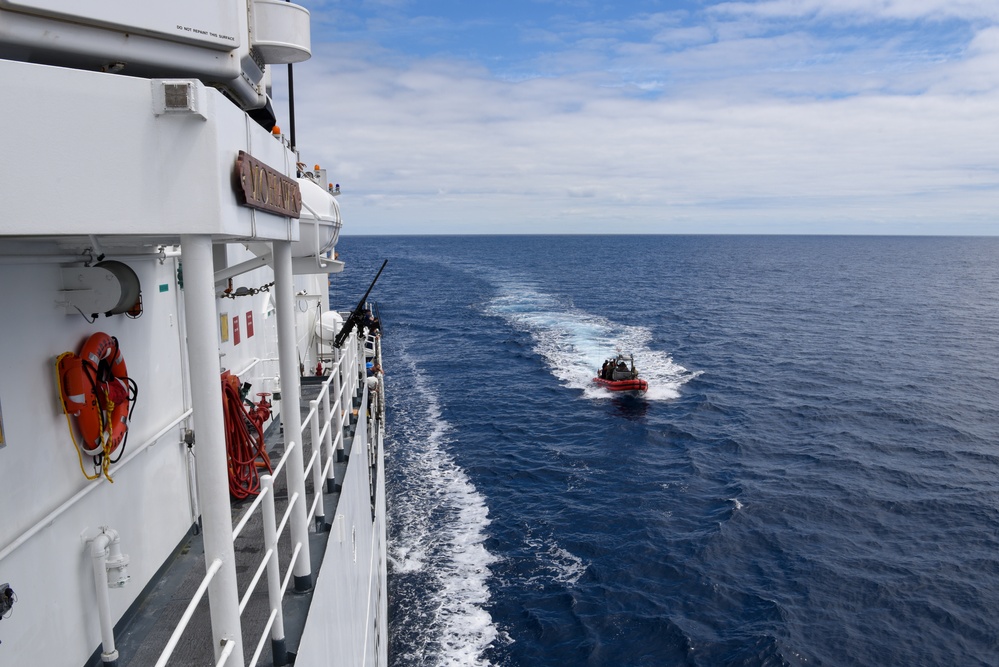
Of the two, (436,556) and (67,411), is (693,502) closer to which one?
(436,556)

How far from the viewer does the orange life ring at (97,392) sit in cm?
501

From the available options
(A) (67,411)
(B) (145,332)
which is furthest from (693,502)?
(A) (67,411)

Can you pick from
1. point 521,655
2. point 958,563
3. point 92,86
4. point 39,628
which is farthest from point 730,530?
point 92,86

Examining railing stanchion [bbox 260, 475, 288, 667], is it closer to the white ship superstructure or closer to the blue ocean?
the white ship superstructure

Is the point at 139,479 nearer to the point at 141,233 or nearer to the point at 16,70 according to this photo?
the point at 141,233

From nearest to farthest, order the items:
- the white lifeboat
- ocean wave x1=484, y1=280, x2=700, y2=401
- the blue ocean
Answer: the white lifeboat, the blue ocean, ocean wave x1=484, y1=280, x2=700, y2=401

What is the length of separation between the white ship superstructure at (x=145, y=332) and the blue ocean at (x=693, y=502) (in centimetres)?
1002

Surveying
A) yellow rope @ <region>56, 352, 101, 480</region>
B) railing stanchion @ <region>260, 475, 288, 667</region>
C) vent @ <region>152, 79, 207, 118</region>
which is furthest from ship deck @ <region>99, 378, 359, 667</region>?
vent @ <region>152, 79, 207, 118</region>

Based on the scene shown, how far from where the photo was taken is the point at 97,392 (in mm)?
5320

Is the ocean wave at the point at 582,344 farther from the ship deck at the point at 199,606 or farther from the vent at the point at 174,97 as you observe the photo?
the vent at the point at 174,97

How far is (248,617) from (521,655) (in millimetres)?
11756

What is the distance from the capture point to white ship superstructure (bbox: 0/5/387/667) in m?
2.92

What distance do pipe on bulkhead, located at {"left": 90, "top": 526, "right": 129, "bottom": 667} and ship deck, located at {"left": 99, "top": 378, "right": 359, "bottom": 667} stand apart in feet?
0.85

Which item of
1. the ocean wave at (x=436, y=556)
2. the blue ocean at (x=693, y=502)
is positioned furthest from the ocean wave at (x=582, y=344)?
the ocean wave at (x=436, y=556)
